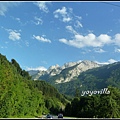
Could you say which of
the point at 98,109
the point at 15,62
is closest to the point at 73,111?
the point at 98,109

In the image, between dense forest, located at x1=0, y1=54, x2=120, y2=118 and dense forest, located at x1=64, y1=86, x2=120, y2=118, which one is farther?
dense forest, located at x1=64, y1=86, x2=120, y2=118

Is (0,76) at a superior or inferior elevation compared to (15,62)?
inferior

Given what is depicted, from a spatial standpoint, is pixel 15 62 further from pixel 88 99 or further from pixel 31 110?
pixel 31 110

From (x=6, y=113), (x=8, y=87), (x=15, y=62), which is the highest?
(x=15, y=62)

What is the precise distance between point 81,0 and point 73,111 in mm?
141092

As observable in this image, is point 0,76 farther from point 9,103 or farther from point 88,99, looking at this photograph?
point 88,99

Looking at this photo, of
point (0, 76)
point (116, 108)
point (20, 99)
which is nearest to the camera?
point (0, 76)

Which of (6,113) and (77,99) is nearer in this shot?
(6,113)

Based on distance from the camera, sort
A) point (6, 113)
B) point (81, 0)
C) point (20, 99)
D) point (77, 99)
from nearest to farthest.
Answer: point (81, 0) < point (6, 113) < point (20, 99) < point (77, 99)

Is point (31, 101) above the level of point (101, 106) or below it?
above

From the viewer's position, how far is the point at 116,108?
421 feet

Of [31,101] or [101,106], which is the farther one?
[101,106]

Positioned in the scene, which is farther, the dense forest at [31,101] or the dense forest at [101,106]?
the dense forest at [101,106]

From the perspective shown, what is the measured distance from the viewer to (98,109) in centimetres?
13212
